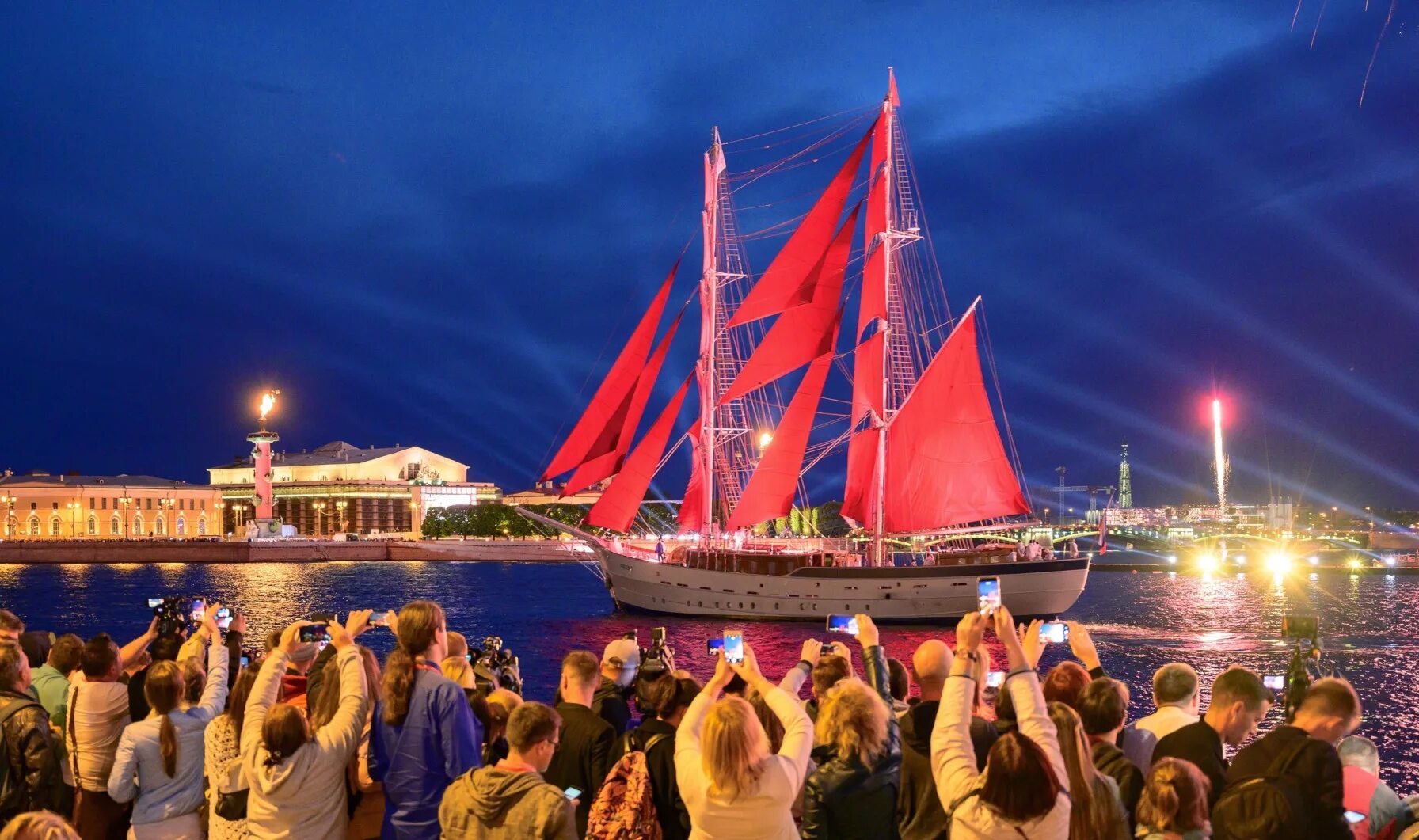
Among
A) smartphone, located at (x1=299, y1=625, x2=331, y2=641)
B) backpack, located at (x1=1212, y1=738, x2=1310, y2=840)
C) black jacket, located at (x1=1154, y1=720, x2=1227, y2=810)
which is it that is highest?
smartphone, located at (x1=299, y1=625, x2=331, y2=641)

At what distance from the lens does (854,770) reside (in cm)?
445

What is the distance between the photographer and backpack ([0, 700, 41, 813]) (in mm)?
5590

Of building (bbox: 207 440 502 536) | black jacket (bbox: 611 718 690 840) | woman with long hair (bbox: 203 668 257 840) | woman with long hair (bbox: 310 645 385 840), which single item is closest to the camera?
black jacket (bbox: 611 718 690 840)

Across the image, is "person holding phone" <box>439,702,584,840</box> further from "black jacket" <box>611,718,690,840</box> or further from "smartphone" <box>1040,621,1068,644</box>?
"smartphone" <box>1040,621,1068,644</box>

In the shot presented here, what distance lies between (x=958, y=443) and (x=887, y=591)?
6.21 metres

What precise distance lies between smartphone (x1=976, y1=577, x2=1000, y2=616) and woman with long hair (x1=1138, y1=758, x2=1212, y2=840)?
2.94 ft

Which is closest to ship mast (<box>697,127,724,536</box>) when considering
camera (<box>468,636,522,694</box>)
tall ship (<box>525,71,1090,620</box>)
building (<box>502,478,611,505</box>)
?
tall ship (<box>525,71,1090,620</box>)

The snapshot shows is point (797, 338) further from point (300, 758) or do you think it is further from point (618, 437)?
point (300, 758)

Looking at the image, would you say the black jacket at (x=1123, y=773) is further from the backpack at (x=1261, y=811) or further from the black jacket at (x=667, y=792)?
the black jacket at (x=667, y=792)

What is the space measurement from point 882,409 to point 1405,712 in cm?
2094

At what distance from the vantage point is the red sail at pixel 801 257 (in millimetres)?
44000

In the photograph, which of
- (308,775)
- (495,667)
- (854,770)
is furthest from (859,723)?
(495,667)

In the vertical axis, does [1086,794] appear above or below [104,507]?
below

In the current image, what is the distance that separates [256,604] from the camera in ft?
175
